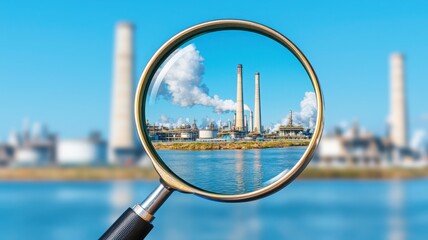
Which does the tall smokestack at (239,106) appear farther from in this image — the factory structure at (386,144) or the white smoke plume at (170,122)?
the factory structure at (386,144)

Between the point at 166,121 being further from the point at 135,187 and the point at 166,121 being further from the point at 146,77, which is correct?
the point at 135,187

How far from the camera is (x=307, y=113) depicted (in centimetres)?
67

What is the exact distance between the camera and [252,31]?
2.16 feet

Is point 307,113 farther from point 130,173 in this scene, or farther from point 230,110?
point 130,173

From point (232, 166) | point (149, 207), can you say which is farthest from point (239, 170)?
point (149, 207)

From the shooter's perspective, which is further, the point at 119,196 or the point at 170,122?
the point at 119,196

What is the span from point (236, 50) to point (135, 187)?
15897 millimetres

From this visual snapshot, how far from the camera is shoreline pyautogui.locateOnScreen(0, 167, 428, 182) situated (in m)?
16.5

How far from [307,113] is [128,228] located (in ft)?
0.67

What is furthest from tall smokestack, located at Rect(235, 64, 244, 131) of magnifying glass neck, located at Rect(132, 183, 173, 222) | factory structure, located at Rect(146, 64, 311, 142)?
magnifying glass neck, located at Rect(132, 183, 173, 222)

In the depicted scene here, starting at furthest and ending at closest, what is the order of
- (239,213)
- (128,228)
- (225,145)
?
(239,213)
(225,145)
(128,228)

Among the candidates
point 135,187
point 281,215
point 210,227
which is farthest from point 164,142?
point 135,187

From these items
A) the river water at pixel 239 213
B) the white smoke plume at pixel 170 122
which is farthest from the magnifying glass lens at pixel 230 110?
the river water at pixel 239 213

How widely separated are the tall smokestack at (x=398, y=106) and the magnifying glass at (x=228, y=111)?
16285mm
